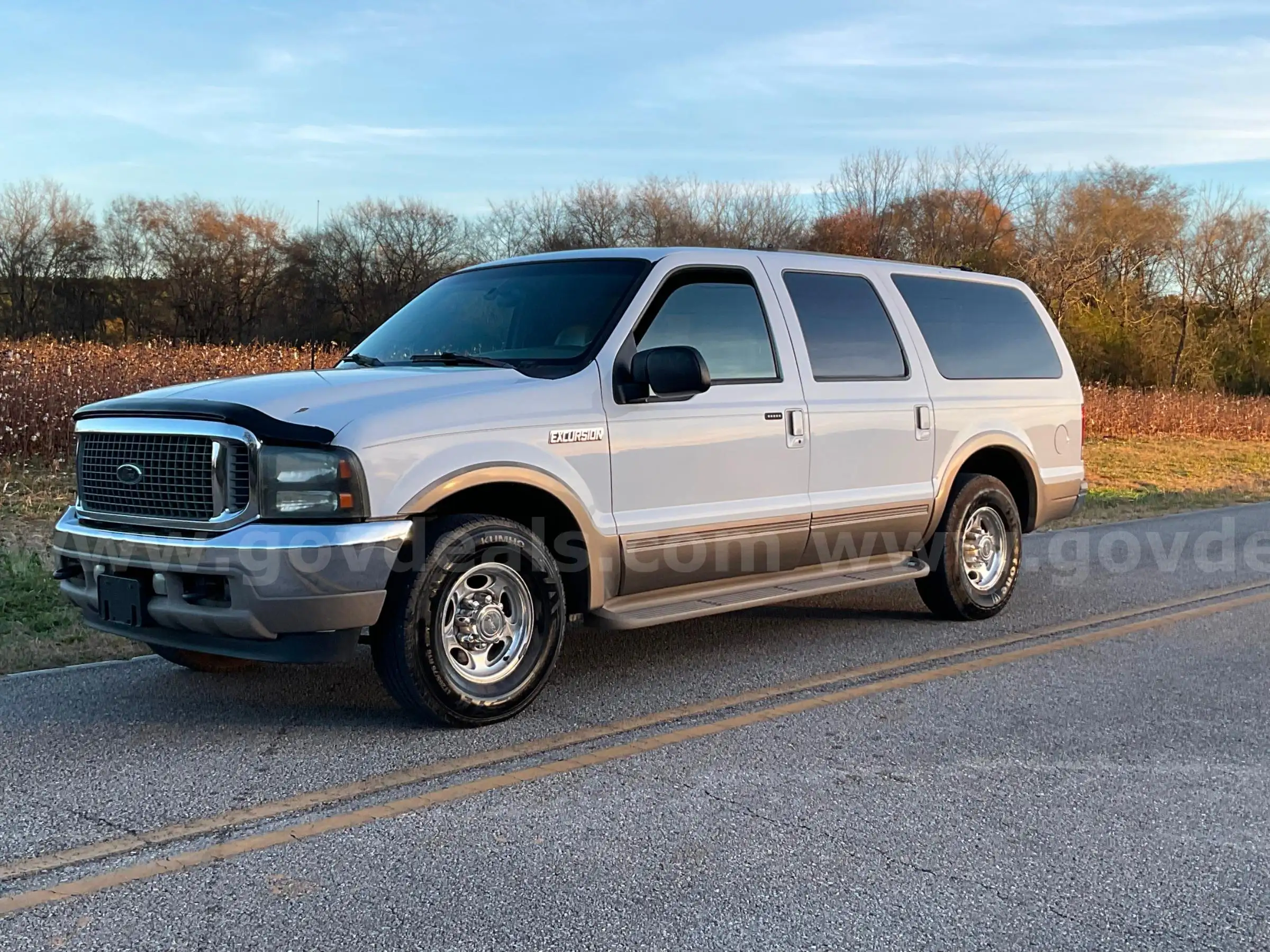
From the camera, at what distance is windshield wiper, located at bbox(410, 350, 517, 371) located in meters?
5.76

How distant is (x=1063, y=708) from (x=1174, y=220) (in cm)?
4357

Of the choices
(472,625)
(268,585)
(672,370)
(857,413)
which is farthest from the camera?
(857,413)

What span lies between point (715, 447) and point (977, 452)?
7.88 ft

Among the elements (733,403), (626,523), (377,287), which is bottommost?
(626,523)

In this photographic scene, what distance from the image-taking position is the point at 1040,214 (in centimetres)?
4172

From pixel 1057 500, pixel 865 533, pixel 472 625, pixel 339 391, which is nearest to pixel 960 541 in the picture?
pixel 865 533

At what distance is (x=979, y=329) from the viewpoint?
794 cm

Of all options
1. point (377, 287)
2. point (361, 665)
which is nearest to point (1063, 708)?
point (361, 665)

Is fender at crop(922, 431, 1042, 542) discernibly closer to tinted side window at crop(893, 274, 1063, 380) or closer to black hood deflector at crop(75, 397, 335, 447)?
tinted side window at crop(893, 274, 1063, 380)

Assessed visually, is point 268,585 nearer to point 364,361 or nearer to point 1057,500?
point 364,361

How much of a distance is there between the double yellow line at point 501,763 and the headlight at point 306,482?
1.05m

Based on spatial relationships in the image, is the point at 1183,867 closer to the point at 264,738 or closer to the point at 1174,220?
the point at 264,738

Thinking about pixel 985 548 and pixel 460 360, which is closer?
pixel 460 360

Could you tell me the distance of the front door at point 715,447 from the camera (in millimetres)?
5816
